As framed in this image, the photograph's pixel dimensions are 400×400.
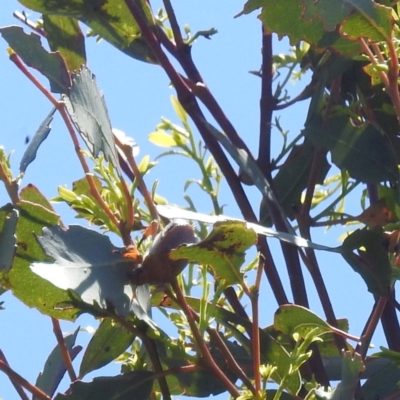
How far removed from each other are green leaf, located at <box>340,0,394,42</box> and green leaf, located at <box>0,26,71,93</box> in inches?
9.7

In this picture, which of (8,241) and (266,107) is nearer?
(8,241)

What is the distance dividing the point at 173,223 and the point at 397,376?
0.86ft

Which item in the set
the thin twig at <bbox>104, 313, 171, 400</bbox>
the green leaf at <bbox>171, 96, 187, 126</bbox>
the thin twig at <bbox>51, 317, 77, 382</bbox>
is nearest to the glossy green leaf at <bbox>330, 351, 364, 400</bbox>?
the thin twig at <bbox>104, 313, 171, 400</bbox>

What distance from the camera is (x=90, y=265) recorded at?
598mm

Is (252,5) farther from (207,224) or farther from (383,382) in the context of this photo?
(383,382)

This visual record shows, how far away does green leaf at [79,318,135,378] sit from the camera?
0.74 m

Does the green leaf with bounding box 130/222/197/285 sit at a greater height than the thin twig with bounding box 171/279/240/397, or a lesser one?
greater

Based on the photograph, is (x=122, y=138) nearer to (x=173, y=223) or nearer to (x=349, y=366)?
(x=173, y=223)

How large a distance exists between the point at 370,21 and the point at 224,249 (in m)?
0.22

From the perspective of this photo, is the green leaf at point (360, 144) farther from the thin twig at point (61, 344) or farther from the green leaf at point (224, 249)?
the thin twig at point (61, 344)

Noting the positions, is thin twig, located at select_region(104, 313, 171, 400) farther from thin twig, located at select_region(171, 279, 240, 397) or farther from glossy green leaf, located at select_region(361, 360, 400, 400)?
glossy green leaf, located at select_region(361, 360, 400, 400)

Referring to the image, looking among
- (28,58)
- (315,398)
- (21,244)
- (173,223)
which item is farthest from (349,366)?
(28,58)

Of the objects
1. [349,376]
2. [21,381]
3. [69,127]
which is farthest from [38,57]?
[349,376]

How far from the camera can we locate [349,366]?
0.60m
